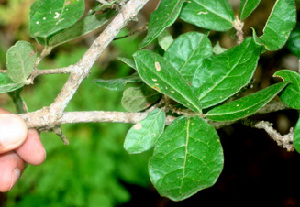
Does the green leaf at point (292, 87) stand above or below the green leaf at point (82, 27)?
below

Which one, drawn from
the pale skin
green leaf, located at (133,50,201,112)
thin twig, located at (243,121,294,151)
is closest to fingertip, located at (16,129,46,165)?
the pale skin

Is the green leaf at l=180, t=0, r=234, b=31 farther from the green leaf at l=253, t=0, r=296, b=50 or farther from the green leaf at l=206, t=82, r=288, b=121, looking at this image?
the green leaf at l=206, t=82, r=288, b=121

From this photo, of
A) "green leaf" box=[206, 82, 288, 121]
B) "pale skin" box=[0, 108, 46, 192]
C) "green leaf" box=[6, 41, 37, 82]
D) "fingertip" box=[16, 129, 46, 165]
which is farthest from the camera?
"fingertip" box=[16, 129, 46, 165]

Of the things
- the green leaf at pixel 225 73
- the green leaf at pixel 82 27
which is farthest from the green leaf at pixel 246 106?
the green leaf at pixel 82 27

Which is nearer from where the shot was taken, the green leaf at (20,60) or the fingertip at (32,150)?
the green leaf at (20,60)

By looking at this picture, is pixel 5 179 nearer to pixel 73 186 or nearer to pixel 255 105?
pixel 255 105

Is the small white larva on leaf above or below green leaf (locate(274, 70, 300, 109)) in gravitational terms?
above

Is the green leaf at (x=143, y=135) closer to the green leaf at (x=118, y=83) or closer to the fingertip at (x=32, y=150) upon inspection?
the green leaf at (x=118, y=83)

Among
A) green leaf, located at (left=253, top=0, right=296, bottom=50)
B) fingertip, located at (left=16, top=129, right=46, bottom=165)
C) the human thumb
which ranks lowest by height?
fingertip, located at (left=16, top=129, right=46, bottom=165)
